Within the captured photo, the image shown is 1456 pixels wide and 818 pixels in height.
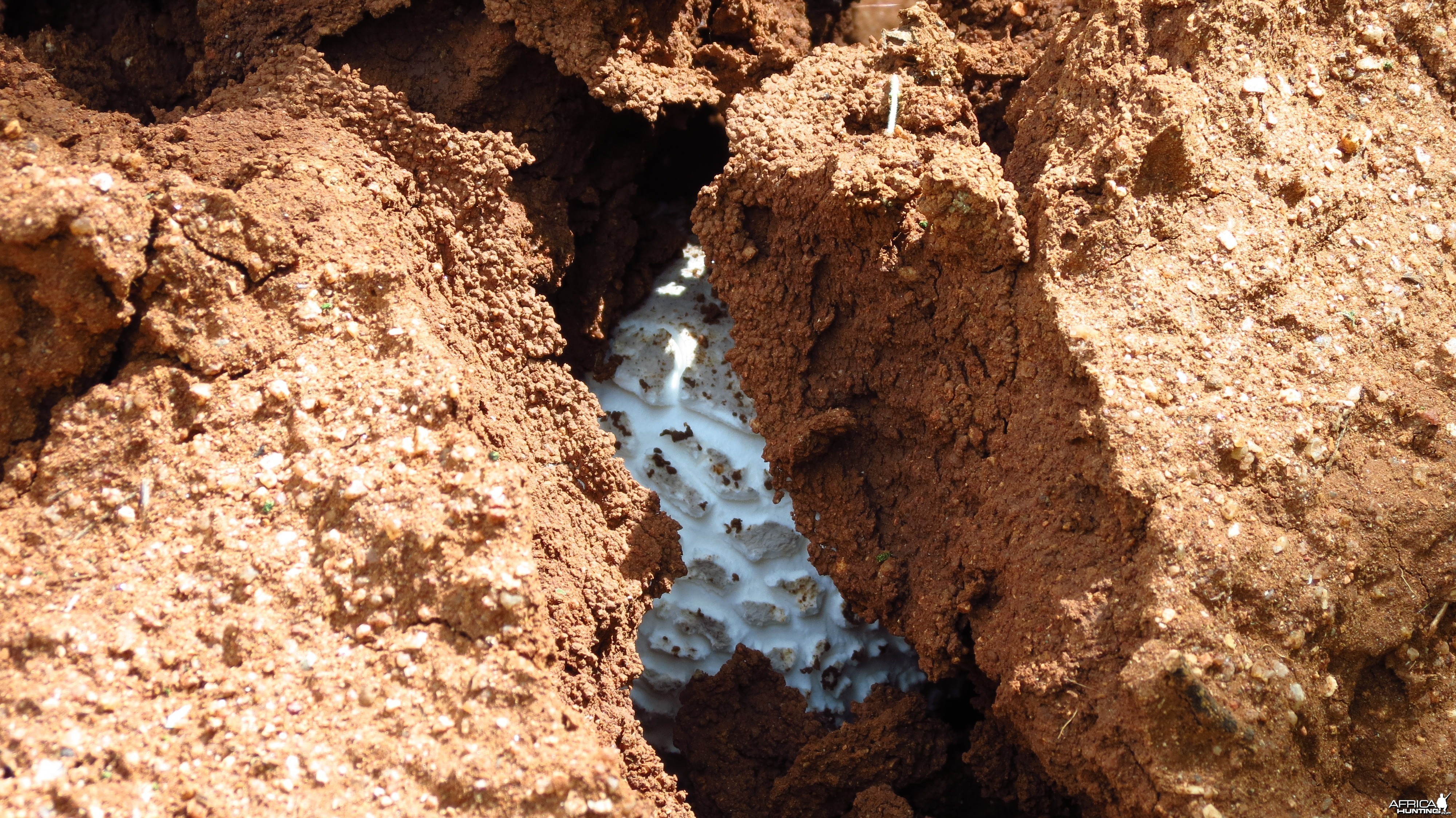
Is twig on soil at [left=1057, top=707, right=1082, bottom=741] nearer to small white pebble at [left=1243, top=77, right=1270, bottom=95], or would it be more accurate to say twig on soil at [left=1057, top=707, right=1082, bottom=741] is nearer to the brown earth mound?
the brown earth mound

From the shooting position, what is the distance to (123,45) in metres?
1.96

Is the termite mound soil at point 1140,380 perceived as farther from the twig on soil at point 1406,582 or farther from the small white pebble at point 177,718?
the small white pebble at point 177,718

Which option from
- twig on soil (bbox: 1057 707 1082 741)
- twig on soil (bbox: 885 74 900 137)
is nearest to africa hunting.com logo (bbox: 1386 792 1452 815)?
twig on soil (bbox: 1057 707 1082 741)

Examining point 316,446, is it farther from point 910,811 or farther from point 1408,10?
point 1408,10

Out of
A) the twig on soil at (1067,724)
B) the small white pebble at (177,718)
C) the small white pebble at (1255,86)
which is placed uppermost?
the small white pebble at (1255,86)

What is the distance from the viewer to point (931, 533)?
6.00 feet

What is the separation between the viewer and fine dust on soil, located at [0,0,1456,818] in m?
1.42

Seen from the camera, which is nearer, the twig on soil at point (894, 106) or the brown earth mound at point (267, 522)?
the brown earth mound at point (267, 522)

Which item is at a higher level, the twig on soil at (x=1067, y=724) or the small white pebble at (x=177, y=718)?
the twig on soil at (x=1067, y=724)

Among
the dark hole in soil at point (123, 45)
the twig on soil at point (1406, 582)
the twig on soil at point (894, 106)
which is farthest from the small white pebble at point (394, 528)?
the twig on soil at point (1406, 582)

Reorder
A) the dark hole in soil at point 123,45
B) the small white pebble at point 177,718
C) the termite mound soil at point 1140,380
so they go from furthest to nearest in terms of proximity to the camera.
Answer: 1. the dark hole in soil at point 123,45
2. the termite mound soil at point 1140,380
3. the small white pebble at point 177,718

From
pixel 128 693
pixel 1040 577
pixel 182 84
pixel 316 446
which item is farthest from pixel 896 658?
pixel 182 84

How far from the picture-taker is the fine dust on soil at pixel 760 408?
4.66 ft

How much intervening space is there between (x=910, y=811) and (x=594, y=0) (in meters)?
1.70
